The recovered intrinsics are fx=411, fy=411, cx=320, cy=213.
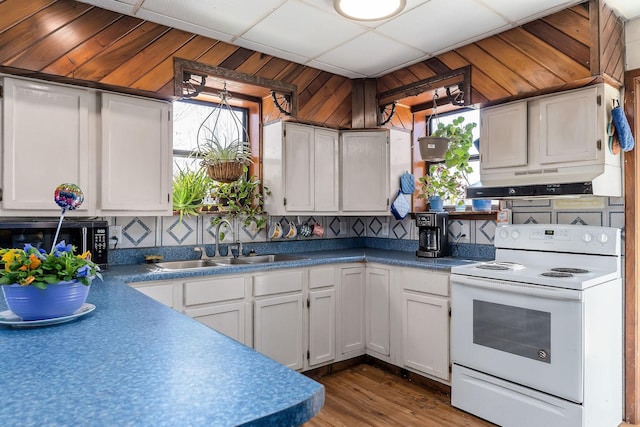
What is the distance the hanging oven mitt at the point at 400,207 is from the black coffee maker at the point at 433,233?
1.05ft

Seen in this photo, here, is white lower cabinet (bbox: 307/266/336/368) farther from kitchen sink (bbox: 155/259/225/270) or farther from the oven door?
the oven door

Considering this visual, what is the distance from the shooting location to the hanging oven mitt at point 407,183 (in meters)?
3.59

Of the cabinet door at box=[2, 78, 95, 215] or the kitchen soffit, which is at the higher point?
the kitchen soffit

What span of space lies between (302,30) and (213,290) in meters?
1.81

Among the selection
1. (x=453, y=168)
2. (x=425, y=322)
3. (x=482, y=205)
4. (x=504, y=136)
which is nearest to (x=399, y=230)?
(x=453, y=168)

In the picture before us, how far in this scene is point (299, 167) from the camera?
133 inches

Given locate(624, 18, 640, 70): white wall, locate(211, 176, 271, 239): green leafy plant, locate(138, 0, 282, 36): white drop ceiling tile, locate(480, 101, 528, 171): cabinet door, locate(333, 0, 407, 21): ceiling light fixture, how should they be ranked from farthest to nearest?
1. locate(211, 176, 271, 239): green leafy plant
2. locate(480, 101, 528, 171): cabinet door
3. locate(624, 18, 640, 70): white wall
4. locate(138, 0, 282, 36): white drop ceiling tile
5. locate(333, 0, 407, 21): ceiling light fixture

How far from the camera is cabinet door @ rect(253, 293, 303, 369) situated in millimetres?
2811

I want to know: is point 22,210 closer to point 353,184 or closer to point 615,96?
point 353,184

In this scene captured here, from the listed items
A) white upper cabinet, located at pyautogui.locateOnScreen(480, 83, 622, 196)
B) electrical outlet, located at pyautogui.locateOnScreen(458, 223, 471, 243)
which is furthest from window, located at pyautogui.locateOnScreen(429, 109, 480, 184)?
white upper cabinet, located at pyautogui.locateOnScreen(480, 83, 622, 196)

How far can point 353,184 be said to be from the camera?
11.8 feet

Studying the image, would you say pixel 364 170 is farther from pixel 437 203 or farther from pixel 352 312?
pixel 352 312

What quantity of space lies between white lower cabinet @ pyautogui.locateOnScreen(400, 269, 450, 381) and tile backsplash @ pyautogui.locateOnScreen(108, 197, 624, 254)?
2.04ft

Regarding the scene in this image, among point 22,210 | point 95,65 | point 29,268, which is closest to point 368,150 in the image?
Result: point 95,65
